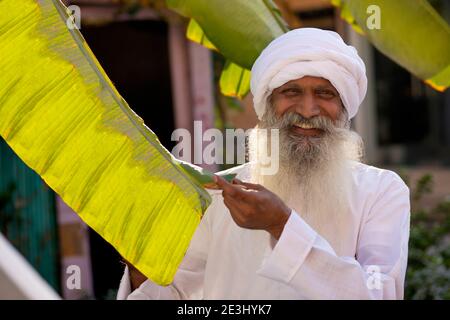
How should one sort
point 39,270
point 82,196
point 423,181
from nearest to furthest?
point 82,196 → point 39,270 → point 423,181

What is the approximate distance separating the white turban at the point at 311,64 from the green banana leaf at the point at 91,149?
0.58m

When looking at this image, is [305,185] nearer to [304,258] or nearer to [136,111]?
[304,258]

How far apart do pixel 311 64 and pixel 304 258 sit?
70cm

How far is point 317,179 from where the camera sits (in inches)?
→ 103

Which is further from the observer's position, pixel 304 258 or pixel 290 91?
pixel 290 91

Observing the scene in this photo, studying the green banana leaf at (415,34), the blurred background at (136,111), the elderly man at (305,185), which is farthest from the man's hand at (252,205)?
the blurred background at (136,111)

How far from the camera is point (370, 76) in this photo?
10.8 m

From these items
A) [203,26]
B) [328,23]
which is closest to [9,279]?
[203,26]

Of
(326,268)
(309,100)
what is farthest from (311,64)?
(326,268)

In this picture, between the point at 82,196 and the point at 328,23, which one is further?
the point at 328,23

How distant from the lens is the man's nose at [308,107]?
2533 mm

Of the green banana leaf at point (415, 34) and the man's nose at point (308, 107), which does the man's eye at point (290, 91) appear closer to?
the man's nose at point (308, 107)

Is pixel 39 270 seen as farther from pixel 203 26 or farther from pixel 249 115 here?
pixel 203 26
